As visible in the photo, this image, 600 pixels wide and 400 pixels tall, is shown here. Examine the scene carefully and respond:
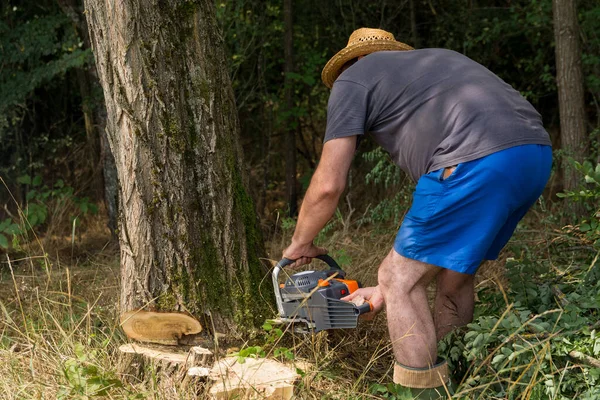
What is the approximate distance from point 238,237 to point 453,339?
1208 millimetres

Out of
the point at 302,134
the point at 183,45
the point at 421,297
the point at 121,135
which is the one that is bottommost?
the point at 302,134

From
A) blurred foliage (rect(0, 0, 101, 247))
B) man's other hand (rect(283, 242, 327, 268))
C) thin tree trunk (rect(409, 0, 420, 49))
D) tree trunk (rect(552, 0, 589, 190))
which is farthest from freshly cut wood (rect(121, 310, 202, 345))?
thin tree trunk (rect(409, 0, 420, 49))

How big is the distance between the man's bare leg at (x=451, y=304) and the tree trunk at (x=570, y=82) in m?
2.34

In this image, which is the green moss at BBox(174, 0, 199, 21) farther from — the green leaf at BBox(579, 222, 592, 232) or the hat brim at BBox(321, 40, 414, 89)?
the green leaf at BBox(579, 222, 592, 232)

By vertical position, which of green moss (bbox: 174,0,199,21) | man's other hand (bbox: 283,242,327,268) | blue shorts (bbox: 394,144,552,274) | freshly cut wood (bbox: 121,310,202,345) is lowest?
freshly cut wood (bbox: 121,310,202,345)

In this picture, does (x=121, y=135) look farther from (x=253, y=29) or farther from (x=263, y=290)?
(x=253, y=29)

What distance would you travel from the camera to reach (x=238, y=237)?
11.6 ft

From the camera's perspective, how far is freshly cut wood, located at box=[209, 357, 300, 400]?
3082mm

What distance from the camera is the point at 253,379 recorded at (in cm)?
317

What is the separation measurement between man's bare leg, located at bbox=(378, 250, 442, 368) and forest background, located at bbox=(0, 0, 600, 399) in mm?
223

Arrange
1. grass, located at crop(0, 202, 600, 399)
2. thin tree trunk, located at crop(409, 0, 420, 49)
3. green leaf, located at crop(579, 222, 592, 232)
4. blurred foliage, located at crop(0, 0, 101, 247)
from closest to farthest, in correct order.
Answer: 1. grass, located at crop(0, 202, 600, 399)
2. green leaf, located at crop(579, 222, 592, 232)
3. blurred foliage, located at crop(0, 0, 101, 247)
4. thin tree trunk, located at crop(409, 0, 420, 49)

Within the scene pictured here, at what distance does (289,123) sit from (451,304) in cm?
468

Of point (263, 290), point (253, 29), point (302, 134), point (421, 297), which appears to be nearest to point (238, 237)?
point (263, 290)

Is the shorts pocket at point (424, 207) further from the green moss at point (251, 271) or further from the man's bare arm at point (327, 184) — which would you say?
the green moss at point (251, 271)
